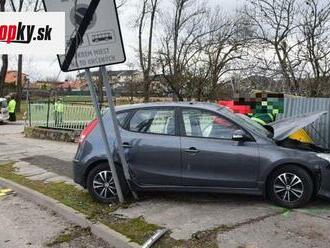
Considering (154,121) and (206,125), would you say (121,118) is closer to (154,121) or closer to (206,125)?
(154,121)

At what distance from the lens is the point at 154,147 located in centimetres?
762

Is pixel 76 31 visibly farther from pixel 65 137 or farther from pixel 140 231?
pixel 65 137

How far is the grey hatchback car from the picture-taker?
7.21 m

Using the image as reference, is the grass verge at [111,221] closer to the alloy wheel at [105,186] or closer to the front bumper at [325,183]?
the alloy wheel at [105,186]

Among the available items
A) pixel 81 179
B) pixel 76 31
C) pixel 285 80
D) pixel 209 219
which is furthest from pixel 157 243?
pixel 285 80

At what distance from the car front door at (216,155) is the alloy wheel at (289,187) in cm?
32

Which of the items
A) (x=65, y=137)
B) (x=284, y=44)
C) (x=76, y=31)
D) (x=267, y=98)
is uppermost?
(x=284, y=44)

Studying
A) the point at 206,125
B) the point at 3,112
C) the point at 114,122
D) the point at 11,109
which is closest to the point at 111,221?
the point at 114,122

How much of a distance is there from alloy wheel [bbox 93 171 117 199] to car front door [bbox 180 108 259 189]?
3.68 ft

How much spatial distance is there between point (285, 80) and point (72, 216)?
14406 millimetres

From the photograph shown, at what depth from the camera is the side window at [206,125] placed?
7535 millimetres

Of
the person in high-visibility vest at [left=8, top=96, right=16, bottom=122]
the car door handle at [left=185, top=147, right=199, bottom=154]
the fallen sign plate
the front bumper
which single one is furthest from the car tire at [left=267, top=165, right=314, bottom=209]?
the person in high-visibility vest at [left=8, top=96, right=16, bottom=122]

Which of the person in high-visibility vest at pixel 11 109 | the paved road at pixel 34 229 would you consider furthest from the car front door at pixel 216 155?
the person in high-visibility vest at pixel 11 109

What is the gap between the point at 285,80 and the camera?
20.2 meters
